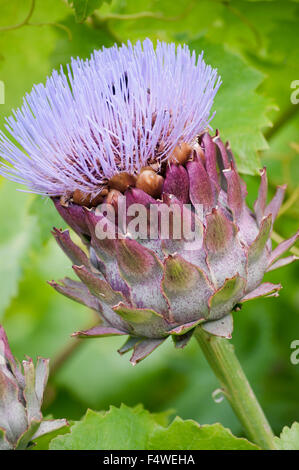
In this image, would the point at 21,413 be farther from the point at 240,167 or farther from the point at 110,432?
the point at 240,167

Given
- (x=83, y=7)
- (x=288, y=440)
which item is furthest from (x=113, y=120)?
(x=288, y=440)

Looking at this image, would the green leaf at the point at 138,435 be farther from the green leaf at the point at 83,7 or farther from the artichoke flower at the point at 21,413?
the green leaf at the point at 83,7

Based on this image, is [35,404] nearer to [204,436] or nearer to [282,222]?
[204,436]

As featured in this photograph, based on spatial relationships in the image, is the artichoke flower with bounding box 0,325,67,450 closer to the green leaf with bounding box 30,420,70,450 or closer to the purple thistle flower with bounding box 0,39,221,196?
the green leaf with bounding box 30,420,70,450

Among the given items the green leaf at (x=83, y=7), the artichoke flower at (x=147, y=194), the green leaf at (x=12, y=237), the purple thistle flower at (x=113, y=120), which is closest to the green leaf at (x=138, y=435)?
the artichoke flower at (x=147, y=194)

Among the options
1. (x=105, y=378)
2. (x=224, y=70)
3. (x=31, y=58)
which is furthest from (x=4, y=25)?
(x=105, y=378)
